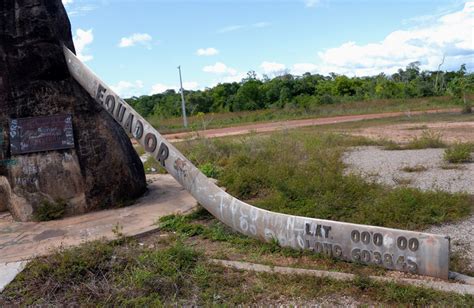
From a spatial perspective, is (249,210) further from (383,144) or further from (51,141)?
(383,144)

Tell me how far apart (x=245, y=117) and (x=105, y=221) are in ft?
90.2

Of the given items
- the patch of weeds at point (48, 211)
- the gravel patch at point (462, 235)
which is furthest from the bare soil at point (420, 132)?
the patch of weeds at point (48, 211)

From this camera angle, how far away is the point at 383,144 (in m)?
11.8

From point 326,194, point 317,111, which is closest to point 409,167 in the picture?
point 326,194

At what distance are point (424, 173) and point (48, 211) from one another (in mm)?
5534

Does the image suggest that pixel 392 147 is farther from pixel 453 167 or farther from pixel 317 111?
pixel 317 111

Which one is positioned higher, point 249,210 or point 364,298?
point 249,210

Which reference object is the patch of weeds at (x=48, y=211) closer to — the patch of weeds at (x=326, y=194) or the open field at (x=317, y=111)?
the patch of weeds at (x=326, y=194)

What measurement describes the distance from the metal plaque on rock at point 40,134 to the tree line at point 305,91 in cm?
2728

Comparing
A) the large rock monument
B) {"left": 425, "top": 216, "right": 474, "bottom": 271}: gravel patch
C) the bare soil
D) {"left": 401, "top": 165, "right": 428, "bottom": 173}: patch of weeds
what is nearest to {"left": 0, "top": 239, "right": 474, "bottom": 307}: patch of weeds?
{"left": 425, "top": 216, "right": 474, "bottom": 271}: gravel patch

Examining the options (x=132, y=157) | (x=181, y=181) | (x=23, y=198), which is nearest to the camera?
(x=181, y=181)

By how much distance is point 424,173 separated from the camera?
7754 mm

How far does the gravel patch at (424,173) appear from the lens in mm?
4777

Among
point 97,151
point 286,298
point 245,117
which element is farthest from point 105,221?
point 245,117
